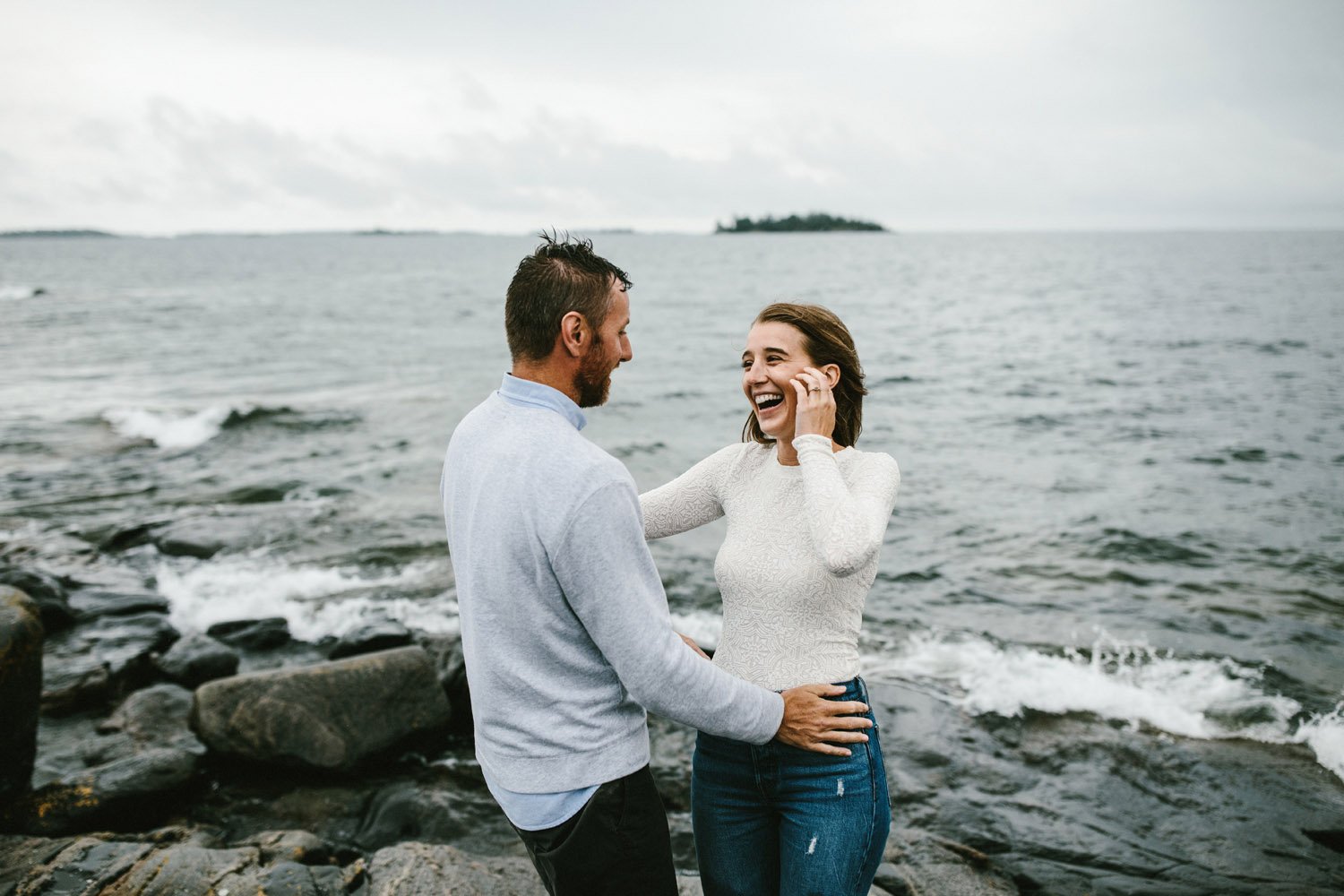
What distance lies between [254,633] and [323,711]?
11.2 ft

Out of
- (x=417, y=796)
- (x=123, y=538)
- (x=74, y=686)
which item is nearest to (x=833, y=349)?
(x=417, y=796)

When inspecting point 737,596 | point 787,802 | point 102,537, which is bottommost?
point 102,537

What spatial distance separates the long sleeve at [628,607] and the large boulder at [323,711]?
→ 16.3ft

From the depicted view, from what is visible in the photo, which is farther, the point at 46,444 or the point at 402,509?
the point at 46,444

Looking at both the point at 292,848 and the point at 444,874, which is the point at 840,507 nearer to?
the point at 444,874

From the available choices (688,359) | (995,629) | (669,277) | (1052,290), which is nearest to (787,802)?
(995,629)

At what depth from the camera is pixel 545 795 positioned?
8.43ft

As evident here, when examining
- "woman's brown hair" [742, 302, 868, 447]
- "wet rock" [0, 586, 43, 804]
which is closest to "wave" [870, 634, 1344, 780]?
"woman's brown hair" [742, 302, 868, 447]

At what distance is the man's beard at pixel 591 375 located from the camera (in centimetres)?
264

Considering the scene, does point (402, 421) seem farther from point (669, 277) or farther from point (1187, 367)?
point (669, 277)

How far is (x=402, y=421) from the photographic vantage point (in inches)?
865

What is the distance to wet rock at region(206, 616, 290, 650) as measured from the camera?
945 centimetres

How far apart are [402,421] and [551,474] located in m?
20.7

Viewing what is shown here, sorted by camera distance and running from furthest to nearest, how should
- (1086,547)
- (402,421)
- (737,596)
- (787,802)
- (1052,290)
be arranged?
(1052,290), (402,421), (1086,547), (737,596), (787,802)
